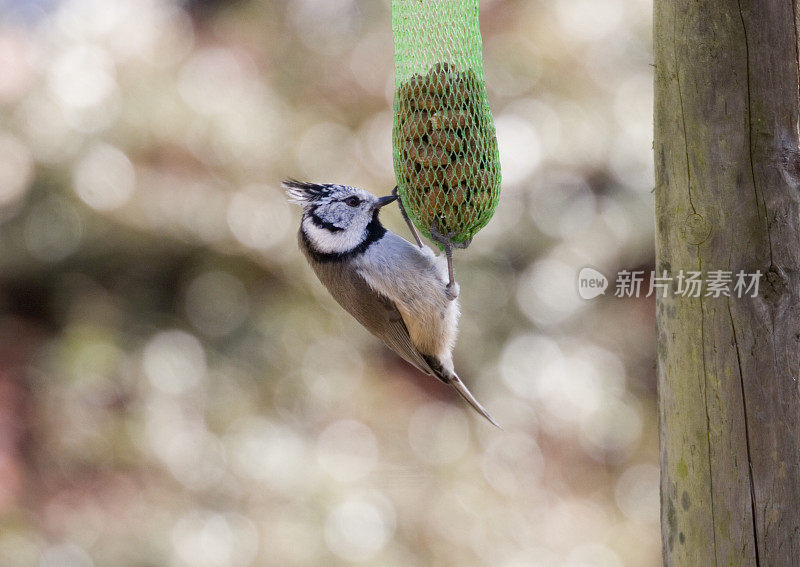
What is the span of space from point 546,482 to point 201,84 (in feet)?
11.1

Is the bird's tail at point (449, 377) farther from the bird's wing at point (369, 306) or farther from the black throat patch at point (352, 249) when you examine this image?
the black throat patch at point (352, 249)

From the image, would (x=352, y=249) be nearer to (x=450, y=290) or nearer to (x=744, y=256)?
(x=450, y=290)

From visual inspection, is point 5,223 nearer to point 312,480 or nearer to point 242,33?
point 242,33

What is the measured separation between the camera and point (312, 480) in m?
5.34

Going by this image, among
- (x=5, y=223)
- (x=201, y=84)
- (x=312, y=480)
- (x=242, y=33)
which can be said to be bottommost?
(x=312, y=480)

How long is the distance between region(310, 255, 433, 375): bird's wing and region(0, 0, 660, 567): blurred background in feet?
8.05


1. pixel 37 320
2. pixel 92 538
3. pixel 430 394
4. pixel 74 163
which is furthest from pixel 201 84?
pixel 92 538

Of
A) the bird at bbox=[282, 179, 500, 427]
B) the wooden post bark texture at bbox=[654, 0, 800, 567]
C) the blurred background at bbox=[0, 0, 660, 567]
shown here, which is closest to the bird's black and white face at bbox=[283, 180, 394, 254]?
the bird at bbox=[282, 179, 500, 427]

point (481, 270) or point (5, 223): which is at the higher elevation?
point (5, 223)

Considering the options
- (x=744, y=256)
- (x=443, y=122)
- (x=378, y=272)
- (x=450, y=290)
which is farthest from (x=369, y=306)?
(x=744, y=256)

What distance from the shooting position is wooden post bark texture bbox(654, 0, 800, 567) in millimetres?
1949

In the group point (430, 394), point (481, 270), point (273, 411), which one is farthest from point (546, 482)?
point (273, 411)

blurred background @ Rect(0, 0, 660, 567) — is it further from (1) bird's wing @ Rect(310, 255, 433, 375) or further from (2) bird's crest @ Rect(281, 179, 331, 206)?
(2) bird's crest @ Rect(281, 179, 331, 206)

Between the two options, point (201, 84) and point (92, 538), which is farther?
point (201, 84)
